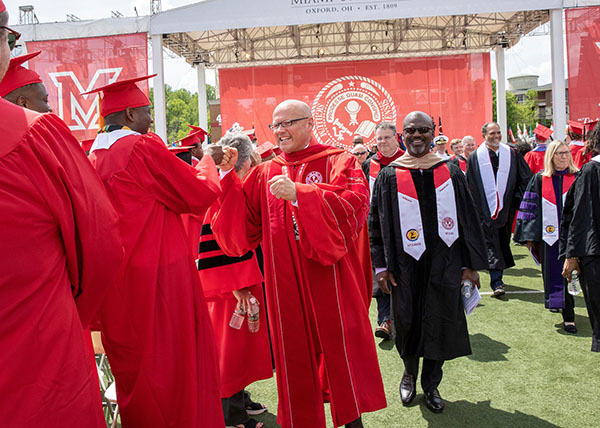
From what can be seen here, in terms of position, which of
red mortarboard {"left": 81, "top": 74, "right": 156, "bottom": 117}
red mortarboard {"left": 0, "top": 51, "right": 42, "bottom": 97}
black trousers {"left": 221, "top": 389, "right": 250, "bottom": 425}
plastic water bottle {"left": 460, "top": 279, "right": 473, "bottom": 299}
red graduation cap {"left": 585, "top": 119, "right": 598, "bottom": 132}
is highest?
red graduation cap {"left": 585, "top": 119, "right": 598, "bottom": 132}

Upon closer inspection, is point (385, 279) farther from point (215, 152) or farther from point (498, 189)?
point (498, 189)

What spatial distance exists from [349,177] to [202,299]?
1.06m

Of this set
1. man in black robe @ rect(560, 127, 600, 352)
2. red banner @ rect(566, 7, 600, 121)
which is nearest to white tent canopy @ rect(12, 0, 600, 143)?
red banner @ rect(566, 7, 600, 121)

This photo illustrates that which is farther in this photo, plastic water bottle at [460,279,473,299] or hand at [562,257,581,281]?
hand at [562,257,581,281]

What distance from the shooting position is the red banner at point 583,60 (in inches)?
469

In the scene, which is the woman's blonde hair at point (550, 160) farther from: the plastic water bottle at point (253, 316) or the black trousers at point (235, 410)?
the black trousers at point (235, 410)

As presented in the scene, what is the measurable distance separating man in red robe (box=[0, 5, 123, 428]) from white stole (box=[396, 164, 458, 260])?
245 centimetres

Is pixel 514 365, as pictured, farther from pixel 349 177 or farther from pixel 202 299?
pixel 202 299

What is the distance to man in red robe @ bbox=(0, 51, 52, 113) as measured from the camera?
2.76 metres

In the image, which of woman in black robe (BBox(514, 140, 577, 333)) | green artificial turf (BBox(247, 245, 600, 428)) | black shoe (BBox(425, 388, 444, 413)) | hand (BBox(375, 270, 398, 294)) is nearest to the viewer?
green artificial turf (BBox(247, 245, 600, 428))

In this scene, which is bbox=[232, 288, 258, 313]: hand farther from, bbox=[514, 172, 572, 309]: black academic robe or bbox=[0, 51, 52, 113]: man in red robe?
bbox=[514, 172, 572, 309]: black academic robe

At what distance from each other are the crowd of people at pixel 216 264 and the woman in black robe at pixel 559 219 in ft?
3.17

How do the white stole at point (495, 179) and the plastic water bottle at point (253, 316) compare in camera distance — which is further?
the white stole at point (495, 179)

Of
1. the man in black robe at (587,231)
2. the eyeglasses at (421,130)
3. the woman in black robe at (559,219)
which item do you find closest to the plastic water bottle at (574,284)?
the man in black robe at (587,231)
